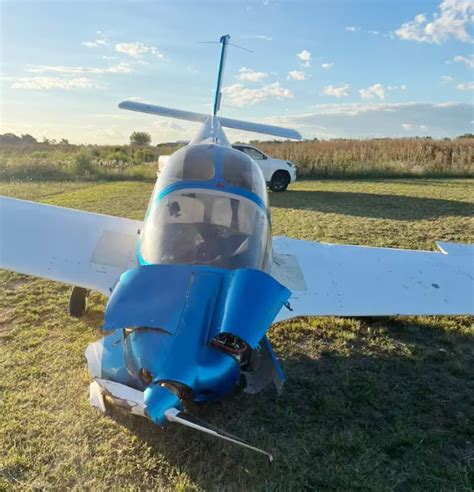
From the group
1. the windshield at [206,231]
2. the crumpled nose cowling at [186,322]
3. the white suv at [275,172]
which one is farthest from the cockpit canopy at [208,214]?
the white suv at [275,172]

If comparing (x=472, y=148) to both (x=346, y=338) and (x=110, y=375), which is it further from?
(x=110, y=375)

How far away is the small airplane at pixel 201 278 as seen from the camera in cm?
280

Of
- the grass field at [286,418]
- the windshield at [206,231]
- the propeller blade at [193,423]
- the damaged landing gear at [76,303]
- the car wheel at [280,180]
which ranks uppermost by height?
the car wheel at [280,180]

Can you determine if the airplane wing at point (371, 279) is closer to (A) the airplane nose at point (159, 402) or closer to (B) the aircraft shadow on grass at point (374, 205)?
(A) the airplane nose at point (159, 402)

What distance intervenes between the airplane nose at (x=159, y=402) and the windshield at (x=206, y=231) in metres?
1.10

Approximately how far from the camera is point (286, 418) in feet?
11.6

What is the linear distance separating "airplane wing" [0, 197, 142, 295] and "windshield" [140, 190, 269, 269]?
1.07 meters

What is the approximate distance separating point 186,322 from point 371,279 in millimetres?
2912

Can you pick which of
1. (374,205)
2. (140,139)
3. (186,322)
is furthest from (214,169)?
(140,139)

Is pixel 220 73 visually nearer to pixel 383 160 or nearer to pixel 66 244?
pixel 66 244

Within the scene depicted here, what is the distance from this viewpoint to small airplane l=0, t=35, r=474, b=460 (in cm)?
280

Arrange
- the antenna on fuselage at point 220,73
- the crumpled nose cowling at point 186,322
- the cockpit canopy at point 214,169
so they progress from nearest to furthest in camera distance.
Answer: the crumpled nose cowling at point 186,322 < the cockpit canopy at point 214,169 < the antenna on fuselage at point 220,73

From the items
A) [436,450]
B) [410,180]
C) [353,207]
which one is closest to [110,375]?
[436,450]

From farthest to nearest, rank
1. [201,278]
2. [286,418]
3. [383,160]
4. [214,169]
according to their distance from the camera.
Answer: [383,160]
[214,169]
[286,418]
[201,278]
